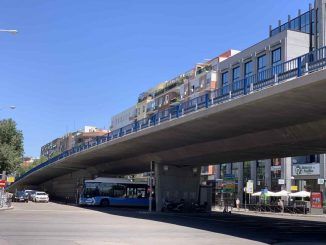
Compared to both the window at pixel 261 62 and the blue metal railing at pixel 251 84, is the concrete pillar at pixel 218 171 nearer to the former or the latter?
the window at pixel 261 62

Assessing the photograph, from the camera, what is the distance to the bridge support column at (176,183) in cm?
4966

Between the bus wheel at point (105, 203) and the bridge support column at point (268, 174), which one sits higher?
the bridge support column at point (268, 174)

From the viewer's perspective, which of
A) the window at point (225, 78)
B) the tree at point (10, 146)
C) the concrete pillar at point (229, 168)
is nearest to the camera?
the tree at point (10, 146)

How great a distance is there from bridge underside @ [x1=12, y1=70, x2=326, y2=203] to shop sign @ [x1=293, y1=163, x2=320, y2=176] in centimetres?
2084

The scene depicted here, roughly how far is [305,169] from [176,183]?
21.9 m

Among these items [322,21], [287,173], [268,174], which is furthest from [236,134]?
[268,174]

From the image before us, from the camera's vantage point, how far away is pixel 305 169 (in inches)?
2547

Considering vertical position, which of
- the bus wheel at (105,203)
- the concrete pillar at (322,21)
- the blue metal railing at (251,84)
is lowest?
the bus wheel at (105,203)

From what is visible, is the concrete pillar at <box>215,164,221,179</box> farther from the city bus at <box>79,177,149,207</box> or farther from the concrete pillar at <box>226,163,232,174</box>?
the city bus at <box>79,177,149,207</box>

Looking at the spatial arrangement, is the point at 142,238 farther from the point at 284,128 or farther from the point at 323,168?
the point at 323,168

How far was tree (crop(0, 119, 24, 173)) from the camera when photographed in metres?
57.0

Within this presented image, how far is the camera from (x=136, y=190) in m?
59.4

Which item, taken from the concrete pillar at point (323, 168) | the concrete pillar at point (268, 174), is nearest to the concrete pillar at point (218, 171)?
the concrete pillar at point (268, 174)

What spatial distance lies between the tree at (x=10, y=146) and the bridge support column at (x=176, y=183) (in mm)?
18711
